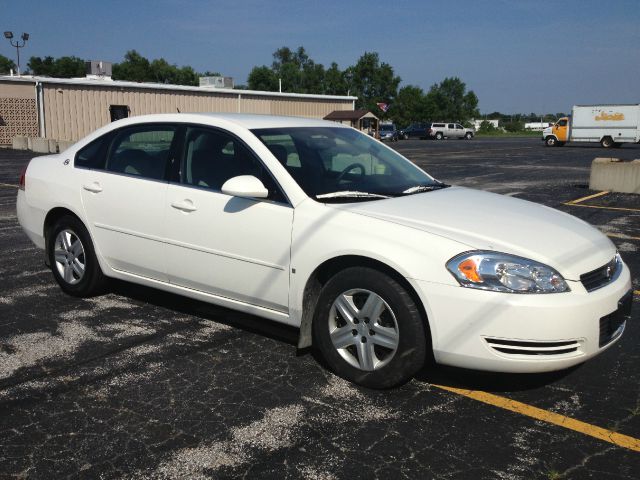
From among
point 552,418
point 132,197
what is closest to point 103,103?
point 132,197

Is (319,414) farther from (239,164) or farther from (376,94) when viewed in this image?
(376,94)

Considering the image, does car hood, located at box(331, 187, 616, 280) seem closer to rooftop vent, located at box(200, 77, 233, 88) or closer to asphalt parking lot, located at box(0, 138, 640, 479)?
asphalt parking lot, located at box(0, 138, 640, 479)

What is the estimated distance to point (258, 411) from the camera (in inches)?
136

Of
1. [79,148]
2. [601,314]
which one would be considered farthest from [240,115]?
[601,314]

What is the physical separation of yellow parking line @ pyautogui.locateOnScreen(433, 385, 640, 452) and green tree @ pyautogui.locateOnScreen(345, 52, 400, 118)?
107446 millimetres

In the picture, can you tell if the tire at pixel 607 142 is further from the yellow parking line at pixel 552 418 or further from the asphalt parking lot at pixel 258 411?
the yellow parking line at pixel 552 418

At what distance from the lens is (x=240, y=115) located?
5.00 m

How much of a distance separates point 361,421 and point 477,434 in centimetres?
59

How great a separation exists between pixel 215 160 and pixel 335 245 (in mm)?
1302

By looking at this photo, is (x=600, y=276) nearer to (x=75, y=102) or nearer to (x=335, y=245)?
(x=335, y=245)

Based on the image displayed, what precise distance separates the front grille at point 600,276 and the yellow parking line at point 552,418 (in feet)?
2.33

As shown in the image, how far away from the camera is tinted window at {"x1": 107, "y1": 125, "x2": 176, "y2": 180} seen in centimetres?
480

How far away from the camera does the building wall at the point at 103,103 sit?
34.1m

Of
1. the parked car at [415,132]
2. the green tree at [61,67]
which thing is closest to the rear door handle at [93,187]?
the parked car at [415,132]
